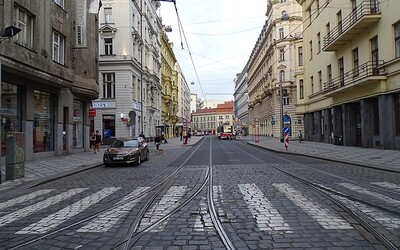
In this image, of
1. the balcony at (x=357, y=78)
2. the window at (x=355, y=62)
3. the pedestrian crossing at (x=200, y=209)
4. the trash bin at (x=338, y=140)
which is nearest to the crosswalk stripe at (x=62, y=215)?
the pedestrian crossing at (x=200, y=209)

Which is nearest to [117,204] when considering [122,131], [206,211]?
[206,211]

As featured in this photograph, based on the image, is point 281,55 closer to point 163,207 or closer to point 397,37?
point 397,37

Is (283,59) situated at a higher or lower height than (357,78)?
higher

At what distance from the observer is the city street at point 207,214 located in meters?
5.34

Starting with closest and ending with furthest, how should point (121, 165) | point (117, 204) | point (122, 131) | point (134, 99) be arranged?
point (117, 204)
point (121, 165)
point (122, 131)
point (134, 99)

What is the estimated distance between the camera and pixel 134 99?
44.2 meters

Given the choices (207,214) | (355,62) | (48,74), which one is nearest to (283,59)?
(355,62)

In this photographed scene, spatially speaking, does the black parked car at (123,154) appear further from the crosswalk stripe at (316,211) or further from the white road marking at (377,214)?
the white road marking at (377,214)

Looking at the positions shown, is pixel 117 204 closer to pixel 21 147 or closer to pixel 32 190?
pixel 32 190

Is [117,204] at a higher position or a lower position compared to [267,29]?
lower

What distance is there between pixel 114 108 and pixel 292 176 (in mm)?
32226

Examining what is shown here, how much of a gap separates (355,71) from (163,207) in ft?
79.9

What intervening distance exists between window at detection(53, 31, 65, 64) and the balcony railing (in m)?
19.8

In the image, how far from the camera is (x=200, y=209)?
7488mm
